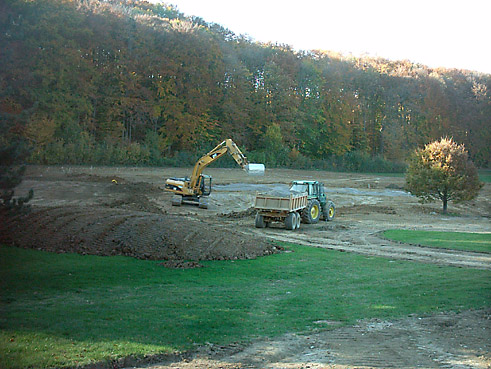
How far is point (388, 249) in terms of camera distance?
66.3 ft

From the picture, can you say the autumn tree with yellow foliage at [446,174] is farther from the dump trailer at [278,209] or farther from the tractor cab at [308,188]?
the dump trailer at [278,209]

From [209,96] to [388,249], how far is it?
49599 millimetres

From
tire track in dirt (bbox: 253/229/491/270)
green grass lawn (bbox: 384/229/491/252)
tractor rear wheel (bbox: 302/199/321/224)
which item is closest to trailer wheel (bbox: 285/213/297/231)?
tire track in dirt (bbox: 253/229/491/270)

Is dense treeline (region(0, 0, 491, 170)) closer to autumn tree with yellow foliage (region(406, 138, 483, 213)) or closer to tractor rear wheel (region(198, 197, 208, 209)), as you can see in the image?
tractor rear wheel (region(198, 197, 208, 209))

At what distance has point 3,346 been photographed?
23.3 ft

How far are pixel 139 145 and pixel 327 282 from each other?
141 feet

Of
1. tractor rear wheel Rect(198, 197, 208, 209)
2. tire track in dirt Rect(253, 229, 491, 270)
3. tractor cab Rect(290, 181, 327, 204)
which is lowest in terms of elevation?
tire track in dirt Rect(253, 229, 491, 270)

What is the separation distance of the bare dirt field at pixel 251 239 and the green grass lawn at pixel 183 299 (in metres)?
0.66

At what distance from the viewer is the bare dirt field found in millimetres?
7906

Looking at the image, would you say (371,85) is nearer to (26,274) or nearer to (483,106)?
(483,106)

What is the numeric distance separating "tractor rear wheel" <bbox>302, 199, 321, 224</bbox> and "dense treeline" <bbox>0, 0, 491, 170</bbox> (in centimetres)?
1383

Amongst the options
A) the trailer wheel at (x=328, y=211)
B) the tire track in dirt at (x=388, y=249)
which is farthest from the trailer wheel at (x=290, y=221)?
the trailer wheel at (x=328, y=211)

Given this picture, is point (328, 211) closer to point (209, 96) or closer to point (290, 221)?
point (290, 221)

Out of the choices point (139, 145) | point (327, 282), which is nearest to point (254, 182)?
point (139, 145)
